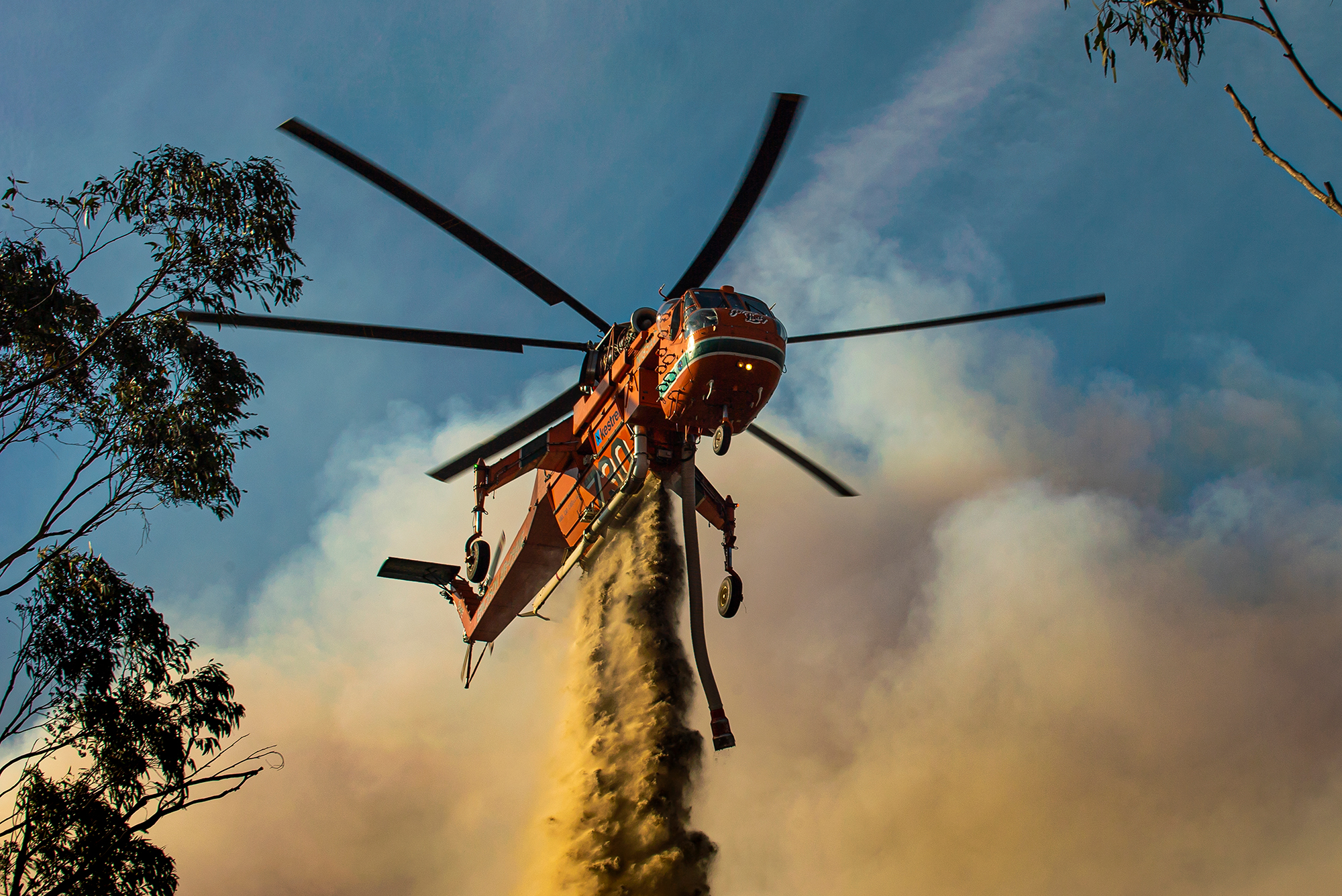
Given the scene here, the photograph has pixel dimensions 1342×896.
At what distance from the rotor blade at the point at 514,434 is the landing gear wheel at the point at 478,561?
1.09m

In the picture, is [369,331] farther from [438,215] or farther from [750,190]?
[750,190]

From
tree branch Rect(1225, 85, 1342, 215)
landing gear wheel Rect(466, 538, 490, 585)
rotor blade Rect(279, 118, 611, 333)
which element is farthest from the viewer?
landing gear wheel Rect(466, 538, 490, 585)

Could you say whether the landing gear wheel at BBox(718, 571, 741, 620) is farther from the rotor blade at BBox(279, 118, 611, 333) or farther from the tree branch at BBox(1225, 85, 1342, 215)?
the tree branch at BBox(1225, 85, 1342, 215)

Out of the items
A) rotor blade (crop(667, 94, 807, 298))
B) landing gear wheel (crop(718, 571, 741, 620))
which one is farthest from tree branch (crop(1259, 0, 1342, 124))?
landing gear wheel (crop(718, 571, 741, 620))

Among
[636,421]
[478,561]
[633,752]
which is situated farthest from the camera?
[633,752]

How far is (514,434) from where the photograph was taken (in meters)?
14.1

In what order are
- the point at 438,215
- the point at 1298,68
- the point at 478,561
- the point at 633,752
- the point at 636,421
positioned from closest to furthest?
the point at 1298,68, the point at 438,215, the point at 636,421, the point at 478,561, the point at 633,752

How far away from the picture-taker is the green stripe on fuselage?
35.4ft

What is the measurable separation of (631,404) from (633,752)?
6.87 meters

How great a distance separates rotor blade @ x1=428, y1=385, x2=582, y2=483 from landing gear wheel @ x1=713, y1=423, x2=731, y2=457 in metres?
3.30

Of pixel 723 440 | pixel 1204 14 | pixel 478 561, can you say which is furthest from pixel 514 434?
pixel 1204 14

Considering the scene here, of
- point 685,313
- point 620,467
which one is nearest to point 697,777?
point 620,467

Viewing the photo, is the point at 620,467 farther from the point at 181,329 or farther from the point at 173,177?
the point at 173,177

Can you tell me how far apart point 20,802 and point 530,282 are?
8.28 metres
